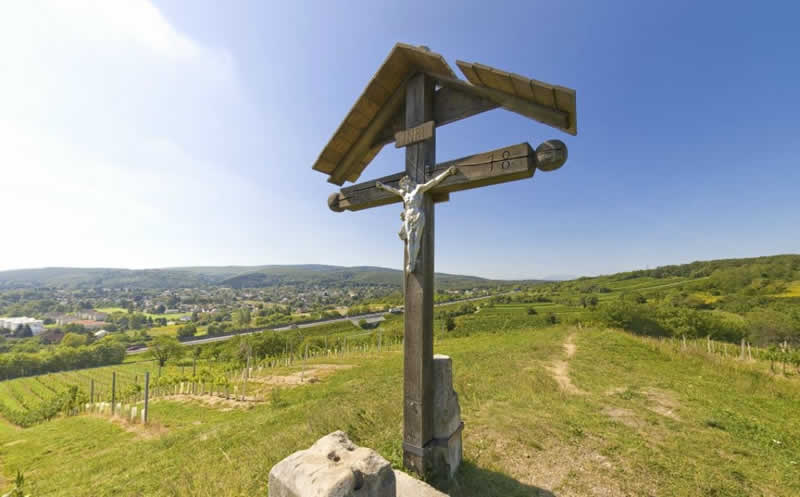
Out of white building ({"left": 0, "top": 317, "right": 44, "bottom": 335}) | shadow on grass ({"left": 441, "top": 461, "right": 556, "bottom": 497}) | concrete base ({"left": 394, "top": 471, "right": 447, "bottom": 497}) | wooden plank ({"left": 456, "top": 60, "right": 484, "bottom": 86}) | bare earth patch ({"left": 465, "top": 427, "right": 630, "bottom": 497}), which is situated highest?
wooden plank ({"left": 456, "top": 60, "right": 484, "bottom": 86})

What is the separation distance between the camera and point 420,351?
12.1ft

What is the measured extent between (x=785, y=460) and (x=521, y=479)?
4.96m

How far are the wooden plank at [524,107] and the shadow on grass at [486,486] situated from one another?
4512mm

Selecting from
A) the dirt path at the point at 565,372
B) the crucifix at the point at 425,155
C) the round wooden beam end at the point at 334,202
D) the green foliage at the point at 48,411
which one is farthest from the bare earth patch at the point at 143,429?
the green foliage at the point at 48,411

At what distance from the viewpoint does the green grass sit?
413cm

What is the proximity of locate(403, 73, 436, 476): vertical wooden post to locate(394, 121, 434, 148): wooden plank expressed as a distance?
9 centimetres

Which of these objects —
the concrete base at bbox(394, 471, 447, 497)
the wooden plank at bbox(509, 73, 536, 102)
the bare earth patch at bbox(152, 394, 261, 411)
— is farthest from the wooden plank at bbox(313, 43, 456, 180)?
the bare earth patch at bbox(152, 394, 261, 411)

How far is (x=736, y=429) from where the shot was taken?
5922 mm

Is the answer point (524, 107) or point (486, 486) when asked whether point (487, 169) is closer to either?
point (524, 107)

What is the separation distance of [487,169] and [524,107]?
32.2 inches

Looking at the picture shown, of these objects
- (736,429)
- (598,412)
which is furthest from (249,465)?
(736,429)

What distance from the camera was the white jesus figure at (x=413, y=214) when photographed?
3.77m

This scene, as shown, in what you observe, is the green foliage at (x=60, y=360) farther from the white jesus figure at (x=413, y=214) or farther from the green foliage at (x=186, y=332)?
the white jesus figure at (x=413, y=214)

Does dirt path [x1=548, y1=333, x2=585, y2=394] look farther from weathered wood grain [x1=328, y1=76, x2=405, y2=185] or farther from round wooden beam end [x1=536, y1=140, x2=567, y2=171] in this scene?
weathered wood grain [x1=328, y1=76, x2=405, y2=185]
